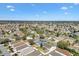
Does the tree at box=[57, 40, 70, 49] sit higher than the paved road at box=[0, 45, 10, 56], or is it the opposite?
the tree at box=[57, 40, 70, 49]

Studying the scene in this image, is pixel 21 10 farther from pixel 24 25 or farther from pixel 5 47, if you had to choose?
pixel 5 47

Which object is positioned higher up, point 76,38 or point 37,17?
point 37,17

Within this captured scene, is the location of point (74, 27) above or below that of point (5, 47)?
above

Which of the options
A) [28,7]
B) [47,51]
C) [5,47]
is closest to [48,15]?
[28,7]

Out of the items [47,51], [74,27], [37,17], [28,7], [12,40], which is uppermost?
[28,7]

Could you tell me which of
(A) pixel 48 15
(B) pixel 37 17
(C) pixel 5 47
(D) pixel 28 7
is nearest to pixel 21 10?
(D) pixel 28 7

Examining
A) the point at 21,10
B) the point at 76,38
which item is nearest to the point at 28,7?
the point at 21,10

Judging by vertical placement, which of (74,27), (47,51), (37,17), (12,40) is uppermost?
(37,17)

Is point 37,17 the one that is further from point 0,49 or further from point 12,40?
point 0,49

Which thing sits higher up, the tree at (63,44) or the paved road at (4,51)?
the tree at (63,44)
